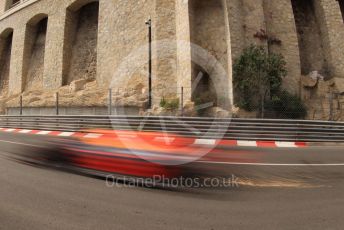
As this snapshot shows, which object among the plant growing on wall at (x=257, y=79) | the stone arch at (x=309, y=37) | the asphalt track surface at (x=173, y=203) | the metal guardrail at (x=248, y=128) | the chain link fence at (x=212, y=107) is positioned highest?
the stone arch at (x=309, y=37)

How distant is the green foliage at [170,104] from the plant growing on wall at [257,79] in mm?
3315

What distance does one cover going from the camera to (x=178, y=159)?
483 centimetres

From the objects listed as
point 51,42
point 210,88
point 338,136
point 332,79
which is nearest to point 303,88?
point 332,79

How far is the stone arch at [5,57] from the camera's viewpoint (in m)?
35.6

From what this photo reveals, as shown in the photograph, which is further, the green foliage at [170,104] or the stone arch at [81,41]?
the stone arch at [81,41]

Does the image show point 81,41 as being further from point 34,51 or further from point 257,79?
point 257,79

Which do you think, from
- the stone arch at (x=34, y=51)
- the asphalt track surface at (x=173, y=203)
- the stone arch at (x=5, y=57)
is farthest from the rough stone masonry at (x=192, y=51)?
the stone arch at (x=5, y=57)

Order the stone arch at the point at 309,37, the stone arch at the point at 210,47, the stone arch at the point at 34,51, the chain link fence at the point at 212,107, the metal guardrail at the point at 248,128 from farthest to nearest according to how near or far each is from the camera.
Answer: the stone arch at the point at 34,51
the stone arch at the point at 309,37
the stone arch at the point at 210,47
the chain link fence at the point at 212,107
the metal guardrail at the point at 248,128

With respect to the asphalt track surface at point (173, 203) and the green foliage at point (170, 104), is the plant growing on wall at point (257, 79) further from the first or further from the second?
the asphalt track surface at point (173, 203)

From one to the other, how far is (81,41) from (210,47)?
14434 mm

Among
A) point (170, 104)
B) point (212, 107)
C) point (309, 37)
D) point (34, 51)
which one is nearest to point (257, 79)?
point (212, 107)

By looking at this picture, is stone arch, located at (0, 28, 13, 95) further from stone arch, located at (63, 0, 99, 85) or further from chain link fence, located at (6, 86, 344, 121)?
chain link fence, located at (6, 86, 344, 121)

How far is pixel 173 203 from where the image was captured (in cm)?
423

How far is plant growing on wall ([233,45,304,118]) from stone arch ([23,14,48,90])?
21.5 meters
